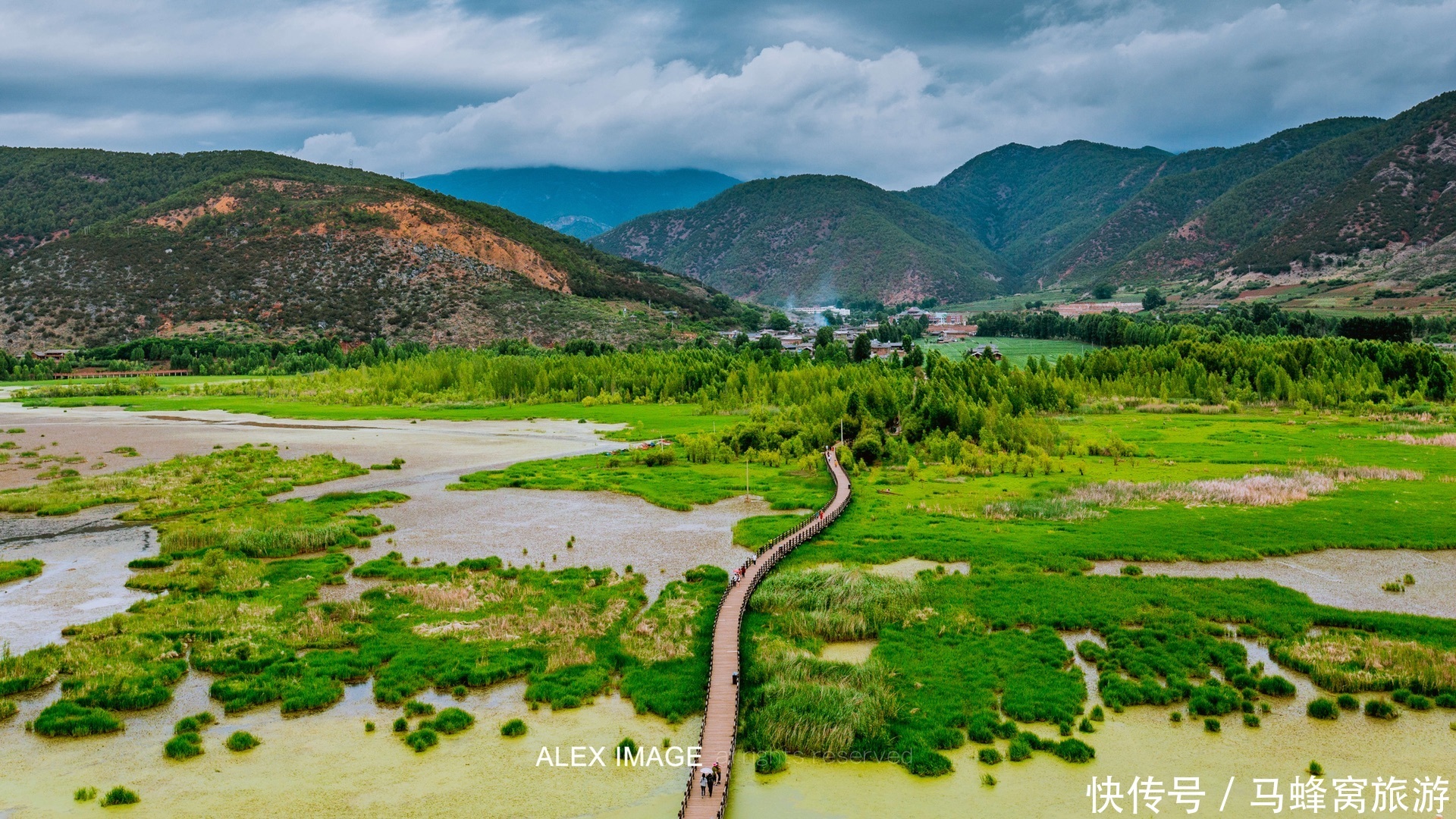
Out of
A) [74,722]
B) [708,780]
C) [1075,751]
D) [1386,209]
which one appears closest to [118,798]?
[74,722]

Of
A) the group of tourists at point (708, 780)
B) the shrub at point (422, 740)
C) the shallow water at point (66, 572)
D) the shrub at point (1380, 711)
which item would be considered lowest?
the shrub at point (422, 740)

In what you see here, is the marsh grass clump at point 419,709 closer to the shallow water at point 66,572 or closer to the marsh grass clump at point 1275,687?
the shallow water at point 66,572

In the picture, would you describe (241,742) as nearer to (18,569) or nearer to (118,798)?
(118,798)

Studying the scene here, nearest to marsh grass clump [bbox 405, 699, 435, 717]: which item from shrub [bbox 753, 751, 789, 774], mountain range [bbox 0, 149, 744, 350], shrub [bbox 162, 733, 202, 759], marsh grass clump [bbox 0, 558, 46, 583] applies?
shrub [bbox 162, 733, 202, 759]

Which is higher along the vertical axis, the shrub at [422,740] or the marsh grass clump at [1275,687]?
the marsh grass clump at [1275,687]

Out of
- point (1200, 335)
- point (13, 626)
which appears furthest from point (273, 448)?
point (1200, 335)

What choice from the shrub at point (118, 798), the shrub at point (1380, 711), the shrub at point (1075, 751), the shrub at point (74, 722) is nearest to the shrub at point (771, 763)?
the shrub at point (1075, 751)

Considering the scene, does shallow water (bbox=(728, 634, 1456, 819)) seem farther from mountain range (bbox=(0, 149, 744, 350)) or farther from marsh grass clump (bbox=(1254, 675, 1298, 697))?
mountain range (bbox=(0, 149, 744, 350))

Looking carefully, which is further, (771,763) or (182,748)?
(182,748)
